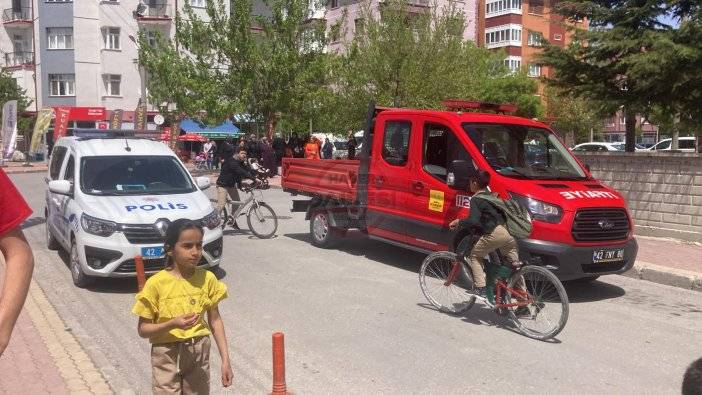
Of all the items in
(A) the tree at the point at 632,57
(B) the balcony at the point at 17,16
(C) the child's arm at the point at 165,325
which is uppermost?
(B) the balcony at the point at 17,16

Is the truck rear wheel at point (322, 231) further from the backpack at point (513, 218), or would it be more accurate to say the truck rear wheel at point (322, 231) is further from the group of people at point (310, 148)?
the group of people at point (310, 148)

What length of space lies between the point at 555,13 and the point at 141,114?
76.1 ft

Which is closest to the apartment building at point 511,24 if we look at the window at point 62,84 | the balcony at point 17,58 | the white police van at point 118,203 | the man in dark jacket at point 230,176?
the window at point 62,84

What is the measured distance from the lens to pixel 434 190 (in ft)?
27.5

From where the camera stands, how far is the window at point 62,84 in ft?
156

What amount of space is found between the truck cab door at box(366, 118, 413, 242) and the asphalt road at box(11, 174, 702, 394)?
634mm

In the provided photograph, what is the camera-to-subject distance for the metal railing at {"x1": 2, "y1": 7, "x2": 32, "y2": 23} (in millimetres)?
50438

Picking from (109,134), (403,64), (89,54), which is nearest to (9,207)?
(109,134)

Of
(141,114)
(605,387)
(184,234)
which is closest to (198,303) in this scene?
(184,234)

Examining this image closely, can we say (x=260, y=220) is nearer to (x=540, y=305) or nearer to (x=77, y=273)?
(x=77, y=273)

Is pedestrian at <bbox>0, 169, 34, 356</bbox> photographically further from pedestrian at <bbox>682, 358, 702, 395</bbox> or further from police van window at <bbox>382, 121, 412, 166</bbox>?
police van window at <bbox>382, 121, 412, 166</bbox>

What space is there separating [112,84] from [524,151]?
148 ft

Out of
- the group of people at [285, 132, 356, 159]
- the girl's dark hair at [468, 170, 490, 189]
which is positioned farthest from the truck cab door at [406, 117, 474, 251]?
the group of people at [285, 132, 356, 159]

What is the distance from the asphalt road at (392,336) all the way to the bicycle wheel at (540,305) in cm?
15
